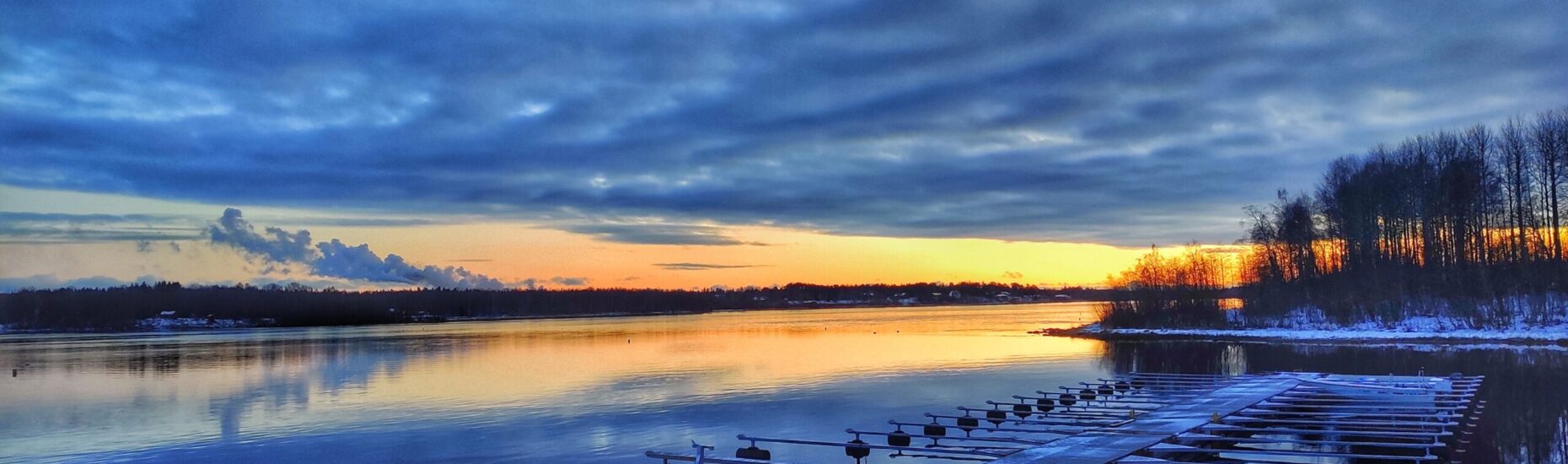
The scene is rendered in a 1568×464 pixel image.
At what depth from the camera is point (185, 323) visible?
Result: 535 ft

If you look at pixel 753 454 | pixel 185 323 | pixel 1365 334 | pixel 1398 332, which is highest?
pixel 185 323

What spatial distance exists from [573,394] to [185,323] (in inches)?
6045

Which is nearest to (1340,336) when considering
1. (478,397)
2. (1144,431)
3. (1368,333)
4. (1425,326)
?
(1368,333)

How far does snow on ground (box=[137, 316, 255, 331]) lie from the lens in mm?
156475

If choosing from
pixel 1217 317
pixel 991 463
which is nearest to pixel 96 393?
pixel 991 463

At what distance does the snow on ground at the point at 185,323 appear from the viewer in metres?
156

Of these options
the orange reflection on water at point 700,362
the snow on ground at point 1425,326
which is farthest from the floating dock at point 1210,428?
the snow on ground at point 1425,326

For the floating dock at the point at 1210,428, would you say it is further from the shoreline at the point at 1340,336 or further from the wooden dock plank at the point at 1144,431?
the shoreline at the point at 1340,336

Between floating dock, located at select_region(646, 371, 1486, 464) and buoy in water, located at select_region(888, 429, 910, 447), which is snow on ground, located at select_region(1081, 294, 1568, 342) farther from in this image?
buoy in water, located at select_region(888, 429, 910, 447)

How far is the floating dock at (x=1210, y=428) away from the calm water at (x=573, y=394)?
138 centimetres

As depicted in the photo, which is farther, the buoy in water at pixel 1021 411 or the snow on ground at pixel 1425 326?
the snow on ground at pixel 1425 326

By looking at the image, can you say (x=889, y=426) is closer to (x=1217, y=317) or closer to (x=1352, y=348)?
(x=1352, y=348)

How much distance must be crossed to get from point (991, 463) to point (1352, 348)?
148ft

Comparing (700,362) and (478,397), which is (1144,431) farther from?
(700,362)
